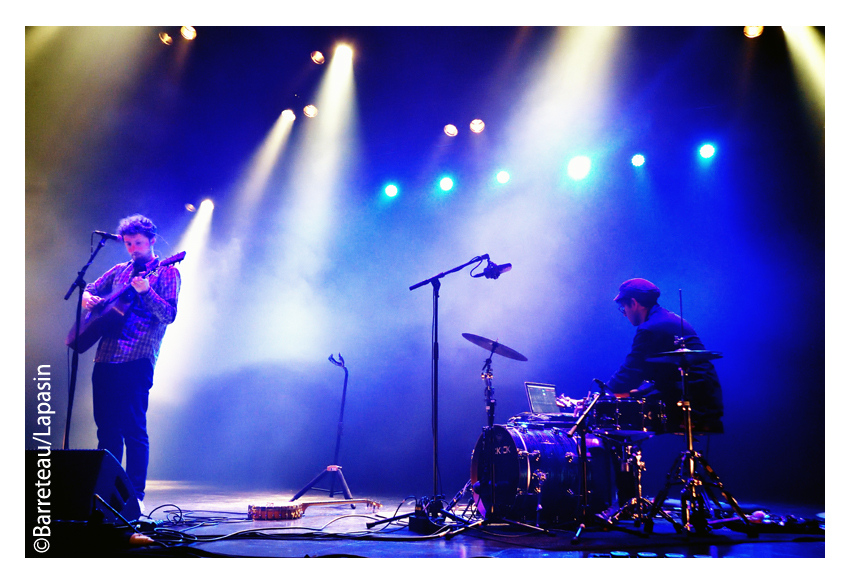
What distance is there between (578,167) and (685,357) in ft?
→ 11.5

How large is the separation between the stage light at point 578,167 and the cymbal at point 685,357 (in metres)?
3.35

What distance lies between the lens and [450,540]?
330 centimetres

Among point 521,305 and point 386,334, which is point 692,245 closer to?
point 521,305

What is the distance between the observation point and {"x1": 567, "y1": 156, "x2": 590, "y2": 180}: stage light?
A: 6427 mm

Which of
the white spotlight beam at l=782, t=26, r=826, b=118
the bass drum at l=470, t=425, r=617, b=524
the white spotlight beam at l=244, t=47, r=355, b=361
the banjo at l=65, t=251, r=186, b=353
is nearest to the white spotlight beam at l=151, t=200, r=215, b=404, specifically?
the white spotlight beam at l=244, t=47, r=355, b=361

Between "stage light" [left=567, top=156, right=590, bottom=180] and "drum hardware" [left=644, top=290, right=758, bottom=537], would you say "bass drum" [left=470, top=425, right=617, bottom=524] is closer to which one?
"drum hardware" [left=644, top=290, right=758, bottom=537]

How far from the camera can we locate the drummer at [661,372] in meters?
3.68

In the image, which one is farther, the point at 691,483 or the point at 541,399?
the point at 541,399

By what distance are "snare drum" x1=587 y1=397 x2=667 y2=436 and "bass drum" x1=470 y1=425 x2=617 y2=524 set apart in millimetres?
324

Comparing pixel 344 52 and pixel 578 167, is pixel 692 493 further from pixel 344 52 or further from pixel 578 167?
pixel 344 52

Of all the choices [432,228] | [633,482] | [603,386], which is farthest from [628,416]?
[432,228]

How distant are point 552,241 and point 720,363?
2178mm

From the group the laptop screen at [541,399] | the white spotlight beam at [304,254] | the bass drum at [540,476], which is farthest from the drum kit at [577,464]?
the white spotlight beam at [304,254]
